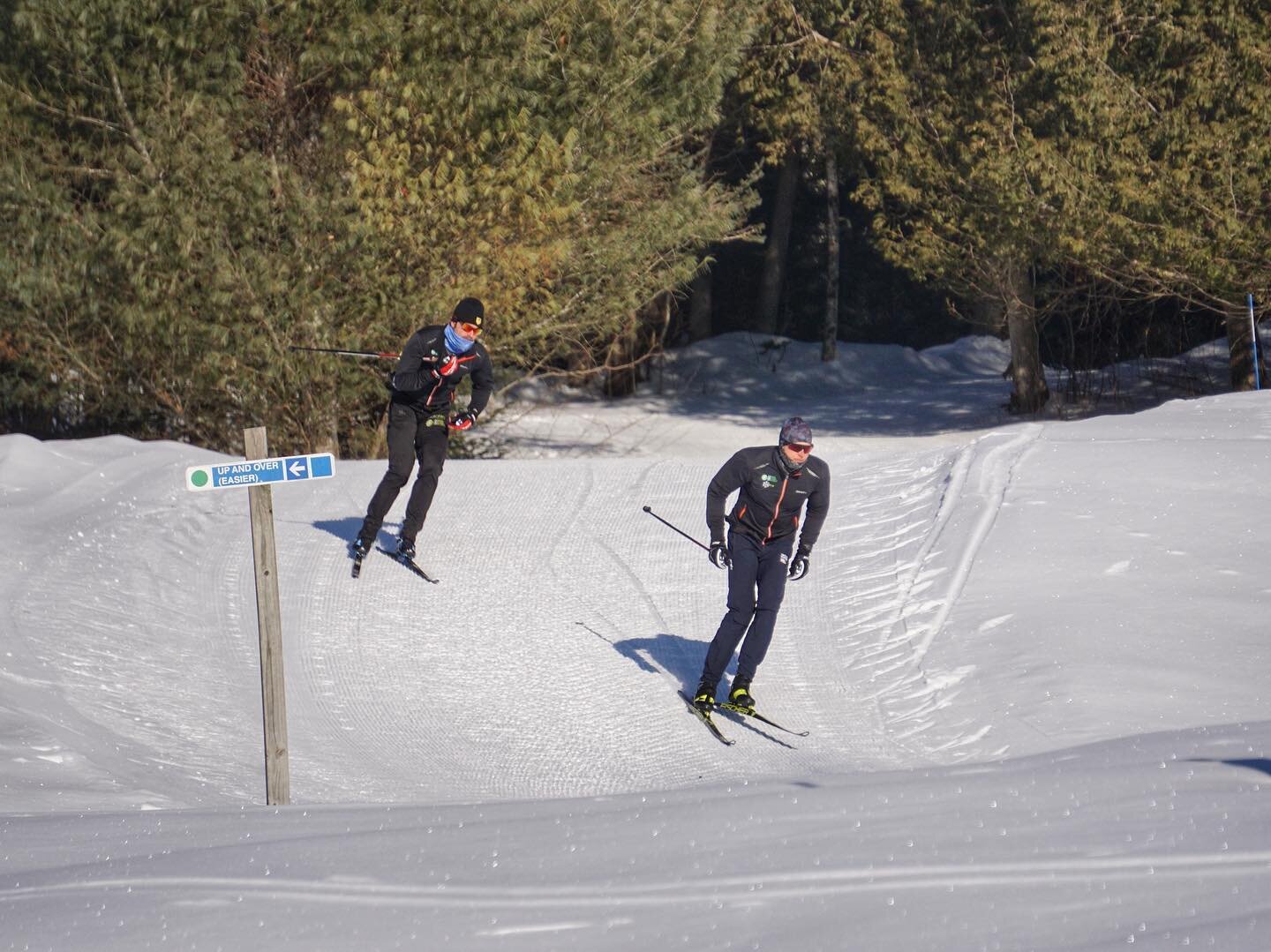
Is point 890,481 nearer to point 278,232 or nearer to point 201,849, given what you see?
point 278,232

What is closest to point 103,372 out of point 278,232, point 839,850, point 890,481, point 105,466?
point 278,232

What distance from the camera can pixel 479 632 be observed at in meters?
10.4

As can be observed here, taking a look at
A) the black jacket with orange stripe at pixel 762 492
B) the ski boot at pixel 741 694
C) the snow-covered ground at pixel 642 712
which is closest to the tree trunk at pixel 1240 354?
the snow-covered ground at pixel 642 712

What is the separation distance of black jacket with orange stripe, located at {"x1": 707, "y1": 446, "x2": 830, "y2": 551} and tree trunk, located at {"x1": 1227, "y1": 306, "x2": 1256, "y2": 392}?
13.6 m

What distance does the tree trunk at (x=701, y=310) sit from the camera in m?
32.4

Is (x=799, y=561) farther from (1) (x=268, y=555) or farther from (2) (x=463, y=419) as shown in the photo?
(1) (x=268, y=555)

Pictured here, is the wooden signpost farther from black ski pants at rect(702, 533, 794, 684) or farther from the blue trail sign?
black ski pants at rect(702, 533, 794, 684)

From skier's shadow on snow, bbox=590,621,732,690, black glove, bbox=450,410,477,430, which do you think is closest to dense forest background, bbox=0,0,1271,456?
black glove, bbox=450,410,477,430

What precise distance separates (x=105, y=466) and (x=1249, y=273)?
1337 centimetres

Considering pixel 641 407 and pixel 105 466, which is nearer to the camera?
pixel 105 466

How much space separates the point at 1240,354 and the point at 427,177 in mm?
11390

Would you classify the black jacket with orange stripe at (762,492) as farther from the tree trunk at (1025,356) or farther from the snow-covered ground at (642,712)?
the tree trunk at (1025,356)

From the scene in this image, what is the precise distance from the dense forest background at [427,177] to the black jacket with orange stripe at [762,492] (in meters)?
9.04

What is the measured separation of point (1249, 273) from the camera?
18391mm
